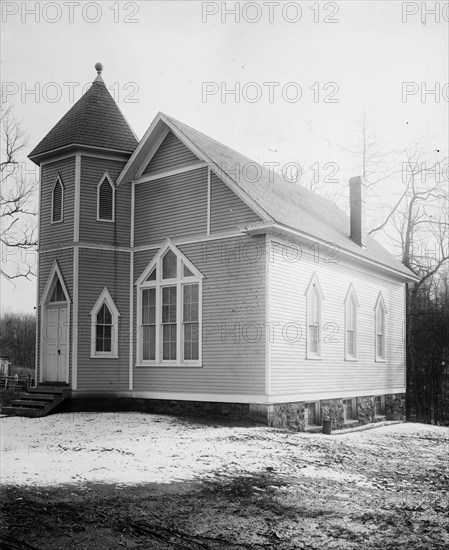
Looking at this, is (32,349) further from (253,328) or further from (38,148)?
(253,328)

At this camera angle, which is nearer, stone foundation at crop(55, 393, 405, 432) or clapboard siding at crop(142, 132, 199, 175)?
stone foundation at crop(55, 393, 405, 432)

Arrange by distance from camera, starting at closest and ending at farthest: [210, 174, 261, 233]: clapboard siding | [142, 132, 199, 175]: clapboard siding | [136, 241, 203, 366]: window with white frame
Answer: [210, 174, 261, 233]: clapboard siding
[136, 241, 203, 366]: window with white frame
[142, 132, 199, 175]: clapboard siding

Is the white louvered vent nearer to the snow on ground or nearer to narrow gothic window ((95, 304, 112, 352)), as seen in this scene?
narrow gothic window ((95, 304, 112, 352))

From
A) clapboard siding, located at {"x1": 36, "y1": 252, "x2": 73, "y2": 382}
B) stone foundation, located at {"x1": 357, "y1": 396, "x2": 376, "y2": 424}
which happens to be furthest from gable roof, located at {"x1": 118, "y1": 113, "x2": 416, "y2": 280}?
stone foundation, located at {"x1": 357, "y1": 396, "x2": 376, "y2": 424}

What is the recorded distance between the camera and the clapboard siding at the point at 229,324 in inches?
655

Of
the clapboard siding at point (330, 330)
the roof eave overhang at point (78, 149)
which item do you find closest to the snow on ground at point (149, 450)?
the clapboard siding at point (330, 330)

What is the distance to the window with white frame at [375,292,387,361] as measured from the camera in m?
23.9

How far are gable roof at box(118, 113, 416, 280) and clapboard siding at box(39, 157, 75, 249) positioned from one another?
149cm

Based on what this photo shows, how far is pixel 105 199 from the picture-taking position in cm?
1972

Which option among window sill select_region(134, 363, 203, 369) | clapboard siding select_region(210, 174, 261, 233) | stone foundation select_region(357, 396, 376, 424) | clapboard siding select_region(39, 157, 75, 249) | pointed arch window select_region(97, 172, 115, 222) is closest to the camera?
clapboard siding select_region(210, 174, 261, 233)

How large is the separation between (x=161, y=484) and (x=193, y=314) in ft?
27.4

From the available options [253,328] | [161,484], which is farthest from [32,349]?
[161,484]

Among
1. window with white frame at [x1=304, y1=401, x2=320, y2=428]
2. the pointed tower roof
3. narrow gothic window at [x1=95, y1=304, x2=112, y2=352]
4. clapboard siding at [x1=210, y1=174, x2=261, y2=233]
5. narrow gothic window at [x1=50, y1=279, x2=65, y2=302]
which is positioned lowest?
window with white frame at [x1=304, y1=401, x2=320, y2=428]

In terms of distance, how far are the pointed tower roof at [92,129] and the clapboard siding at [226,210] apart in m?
3.62
